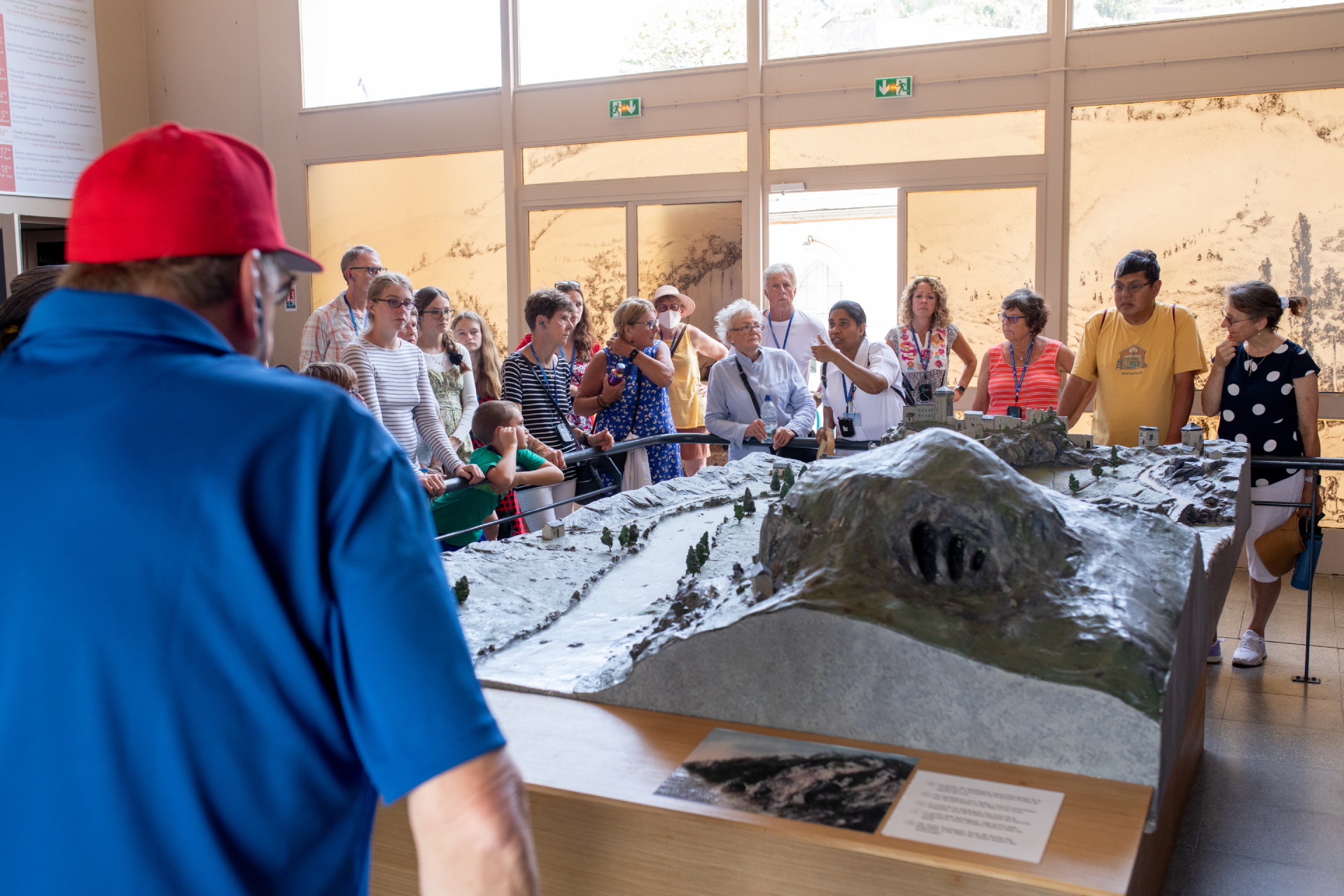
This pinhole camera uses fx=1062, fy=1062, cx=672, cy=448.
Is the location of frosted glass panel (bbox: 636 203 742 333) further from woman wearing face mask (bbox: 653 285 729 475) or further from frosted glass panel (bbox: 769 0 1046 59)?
woman wearing face mask (bbox: 653 285 729 475)

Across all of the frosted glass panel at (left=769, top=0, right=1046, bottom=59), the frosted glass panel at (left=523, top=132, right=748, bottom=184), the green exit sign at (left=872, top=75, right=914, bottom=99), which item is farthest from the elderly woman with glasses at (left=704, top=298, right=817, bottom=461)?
the frosted glass panel at (left=769, top=0, right=1046, bottom=59)

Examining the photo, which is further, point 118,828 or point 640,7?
point 640,7

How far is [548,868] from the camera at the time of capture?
86.9 inches

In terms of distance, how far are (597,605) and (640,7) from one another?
291 inches

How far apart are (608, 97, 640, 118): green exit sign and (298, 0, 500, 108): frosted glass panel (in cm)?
128

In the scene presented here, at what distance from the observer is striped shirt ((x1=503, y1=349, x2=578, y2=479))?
554cm

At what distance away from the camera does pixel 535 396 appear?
5566 mm

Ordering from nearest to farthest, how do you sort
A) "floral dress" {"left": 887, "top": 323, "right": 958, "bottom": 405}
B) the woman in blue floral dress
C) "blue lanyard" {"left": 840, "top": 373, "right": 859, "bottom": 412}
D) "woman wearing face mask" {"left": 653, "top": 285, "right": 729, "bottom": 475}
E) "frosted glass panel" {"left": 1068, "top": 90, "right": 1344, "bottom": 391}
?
1. the woman in blue floral dress
2. "blue lanyard" {"left": 840, "top": 373, "right": 859, "bottom": 412}
3. "floral dress" {"left": 887, "top": 323, "right": 958, "bottom": 405}
4. "woman wearing face mask" {"left": 653, "top": 285, "right": 729, "bottom": 475}
5. "frosted glass panel" {"left": 1068, "top": 90, "right": 1344, "bottom": 391}

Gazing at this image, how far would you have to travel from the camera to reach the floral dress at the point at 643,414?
19.5 ft

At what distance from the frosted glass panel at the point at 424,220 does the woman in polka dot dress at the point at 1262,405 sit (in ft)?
21.3

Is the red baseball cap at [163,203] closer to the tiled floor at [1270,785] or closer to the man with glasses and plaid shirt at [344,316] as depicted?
the tiled floor at [1270,785]

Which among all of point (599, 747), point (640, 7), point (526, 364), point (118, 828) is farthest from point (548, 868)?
point (640, 7)

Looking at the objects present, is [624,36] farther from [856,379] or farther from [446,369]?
[856,379]

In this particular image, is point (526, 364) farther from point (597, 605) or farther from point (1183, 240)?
point (1183, 240)
